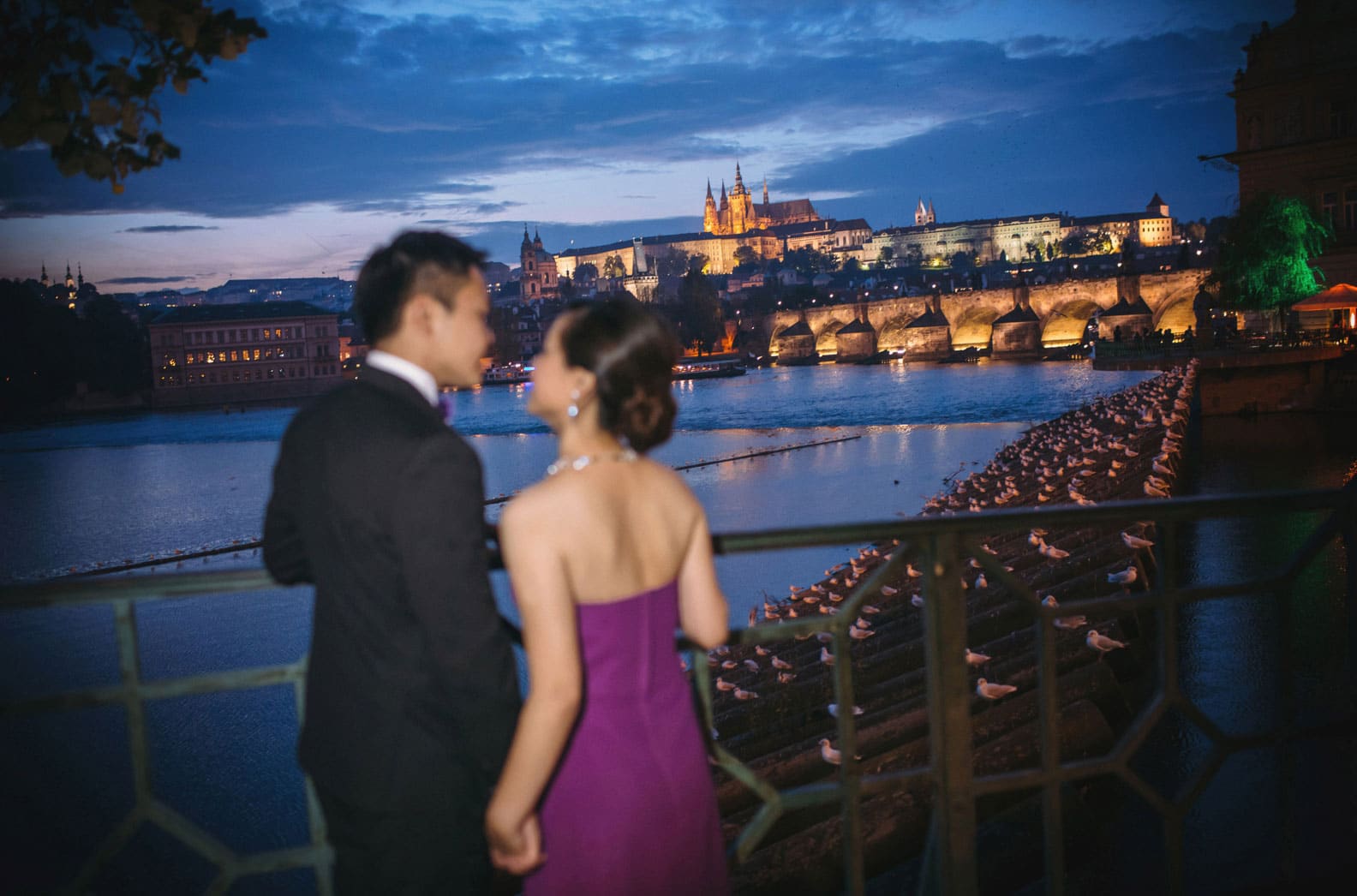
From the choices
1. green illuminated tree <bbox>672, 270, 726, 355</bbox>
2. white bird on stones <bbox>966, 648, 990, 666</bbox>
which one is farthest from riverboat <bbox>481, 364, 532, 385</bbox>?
white bird on stones <bbox>966, 648, 990, 666</bbox>

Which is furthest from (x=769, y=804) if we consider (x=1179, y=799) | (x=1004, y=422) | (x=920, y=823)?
(x=1004, y=422)

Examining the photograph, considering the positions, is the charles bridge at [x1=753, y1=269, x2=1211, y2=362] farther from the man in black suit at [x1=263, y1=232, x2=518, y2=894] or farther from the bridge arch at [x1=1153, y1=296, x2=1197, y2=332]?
the man in black suit at [x1=263, y1=232, x2=518, y2=894]

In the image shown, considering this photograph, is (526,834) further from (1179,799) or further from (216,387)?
(216,387)

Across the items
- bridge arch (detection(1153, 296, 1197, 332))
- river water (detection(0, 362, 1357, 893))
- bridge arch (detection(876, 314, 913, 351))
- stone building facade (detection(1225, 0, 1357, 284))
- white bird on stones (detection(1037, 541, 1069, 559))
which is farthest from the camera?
bridge arch (detection(876, 314, 913, 351))

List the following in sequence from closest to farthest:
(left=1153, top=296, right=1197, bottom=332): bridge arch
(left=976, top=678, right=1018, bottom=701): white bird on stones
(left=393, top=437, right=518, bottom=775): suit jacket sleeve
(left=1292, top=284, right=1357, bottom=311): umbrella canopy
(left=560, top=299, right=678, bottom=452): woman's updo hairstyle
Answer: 1. (left=393, top=437, right=518, bottom=775): suit jacket sleeve
2. (left=560, top=299, right=678, bottom=452): woman's updo hairstyle
3. (left=976, top=678, right=1018, bottom=701): white bird on stones
4. (left=1292, top=284, right=1357, bottom=311): umbrella canopy
5. (left=1153, top=296, right=1197, bottom=332): bridge arch

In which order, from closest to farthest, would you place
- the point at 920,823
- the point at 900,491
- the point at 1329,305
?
the point at 920,823 → the point at 1329,305 → the point at 900,491

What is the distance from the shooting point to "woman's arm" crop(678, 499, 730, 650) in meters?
1.70

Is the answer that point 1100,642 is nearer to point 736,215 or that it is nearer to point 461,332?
point 461,332

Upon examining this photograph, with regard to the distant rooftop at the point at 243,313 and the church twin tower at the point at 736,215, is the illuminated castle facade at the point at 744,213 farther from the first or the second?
the distant rooftop at the point at 243,313

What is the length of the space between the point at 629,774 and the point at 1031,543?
23.9 feet

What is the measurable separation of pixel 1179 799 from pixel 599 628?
65.9 inches

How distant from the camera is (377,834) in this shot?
5.16 feet

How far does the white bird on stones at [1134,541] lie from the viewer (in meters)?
6.43

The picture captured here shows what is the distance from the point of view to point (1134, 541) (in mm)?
6449
